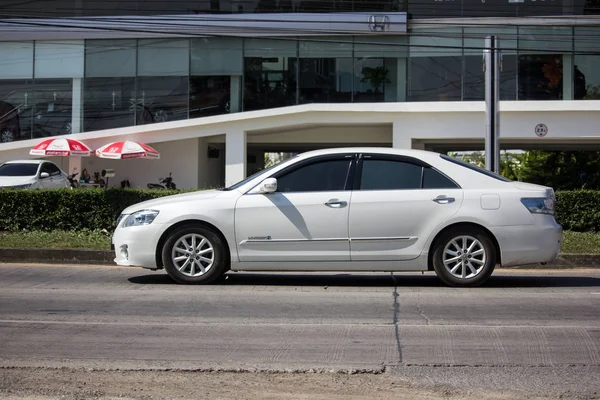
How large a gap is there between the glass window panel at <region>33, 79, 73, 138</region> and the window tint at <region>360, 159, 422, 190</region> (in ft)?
75.2

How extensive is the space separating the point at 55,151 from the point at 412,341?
2365 centimetres

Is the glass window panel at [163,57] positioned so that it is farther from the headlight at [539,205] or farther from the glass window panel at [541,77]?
the headlight at [539,205]

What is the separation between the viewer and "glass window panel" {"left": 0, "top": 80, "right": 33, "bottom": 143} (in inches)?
1197

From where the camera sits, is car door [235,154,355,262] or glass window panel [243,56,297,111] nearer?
car door [235,154,355,262]

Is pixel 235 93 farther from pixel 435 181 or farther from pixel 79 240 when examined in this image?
pixel 435 181

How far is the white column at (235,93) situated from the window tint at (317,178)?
2018cm

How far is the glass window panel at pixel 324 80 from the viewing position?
28.9m

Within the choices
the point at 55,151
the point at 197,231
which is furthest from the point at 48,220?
the point at 55,151

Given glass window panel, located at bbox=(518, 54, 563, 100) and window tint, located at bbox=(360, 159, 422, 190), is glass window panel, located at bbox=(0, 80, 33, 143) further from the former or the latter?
window tint, located at bbox=(360, 159, 422, 190)

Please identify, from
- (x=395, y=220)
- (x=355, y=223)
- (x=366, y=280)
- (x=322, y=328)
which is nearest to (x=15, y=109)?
(x=366, y=280)

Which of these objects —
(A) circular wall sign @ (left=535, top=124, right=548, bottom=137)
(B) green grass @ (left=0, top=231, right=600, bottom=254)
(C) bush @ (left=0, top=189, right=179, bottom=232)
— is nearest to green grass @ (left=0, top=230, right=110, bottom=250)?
(B) green grass @ (left=0, top=231, right=600, bottom=254)

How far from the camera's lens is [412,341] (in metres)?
6.65

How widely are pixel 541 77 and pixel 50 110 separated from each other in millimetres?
18489

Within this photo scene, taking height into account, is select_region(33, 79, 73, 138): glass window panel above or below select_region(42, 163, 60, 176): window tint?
above
